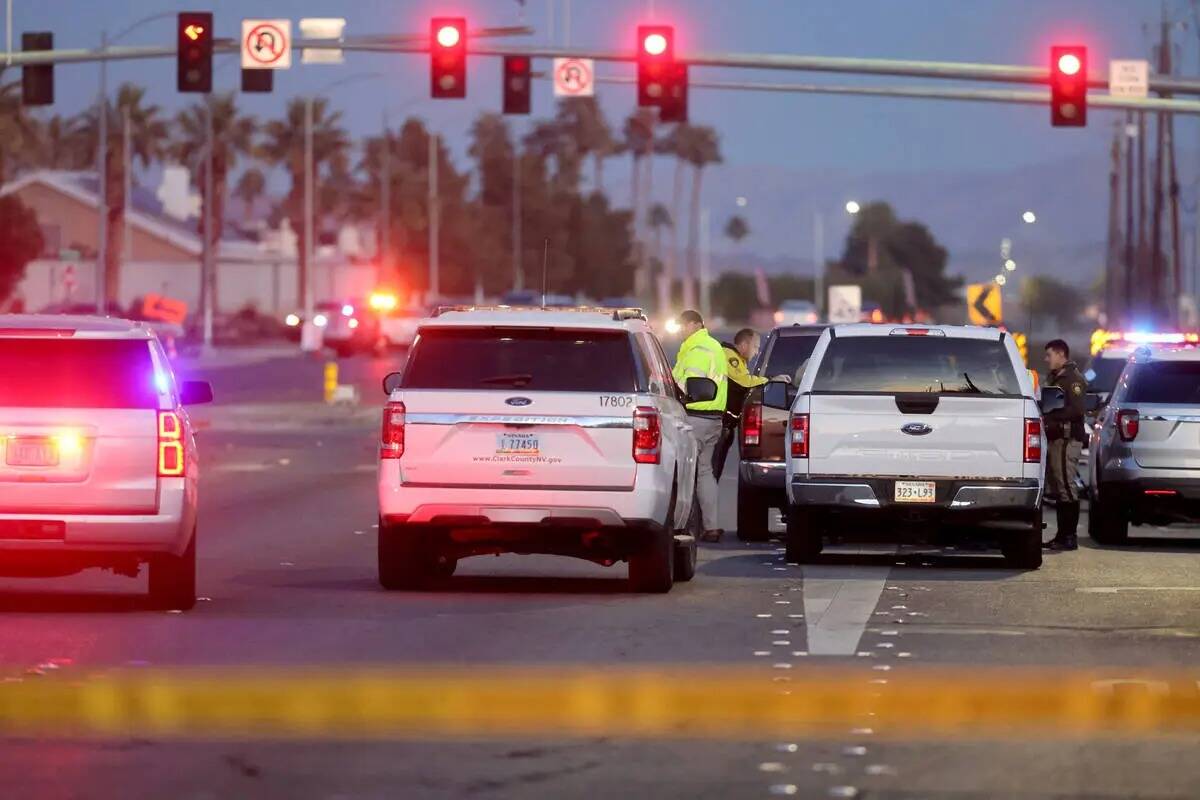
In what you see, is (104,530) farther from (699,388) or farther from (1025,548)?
(1025,548)

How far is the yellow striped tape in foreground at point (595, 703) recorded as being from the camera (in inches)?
451

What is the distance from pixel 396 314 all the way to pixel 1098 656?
76.6 m

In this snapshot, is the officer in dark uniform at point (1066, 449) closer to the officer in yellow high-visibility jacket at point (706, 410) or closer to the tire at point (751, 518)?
the tire at point (751, 518)

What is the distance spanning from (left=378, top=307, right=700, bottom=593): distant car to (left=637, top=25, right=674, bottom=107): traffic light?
24.7 m

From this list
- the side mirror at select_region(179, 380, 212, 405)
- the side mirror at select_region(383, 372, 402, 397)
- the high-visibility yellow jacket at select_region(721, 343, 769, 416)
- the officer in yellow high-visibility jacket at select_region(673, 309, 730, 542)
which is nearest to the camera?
the side mirror at select_region(383, 372, 402, 397)

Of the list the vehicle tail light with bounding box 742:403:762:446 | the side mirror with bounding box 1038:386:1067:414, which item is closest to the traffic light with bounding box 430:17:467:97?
the vehicle tail light with bounding box 742:403:762:446

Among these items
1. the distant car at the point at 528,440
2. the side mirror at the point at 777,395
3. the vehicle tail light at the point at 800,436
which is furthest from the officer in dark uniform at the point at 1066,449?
the distant car at the point at 528,440

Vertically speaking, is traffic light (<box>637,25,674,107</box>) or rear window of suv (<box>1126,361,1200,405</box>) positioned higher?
traffic light (<box>637,25,674,107</box>)

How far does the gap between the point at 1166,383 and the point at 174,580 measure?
10.6 m

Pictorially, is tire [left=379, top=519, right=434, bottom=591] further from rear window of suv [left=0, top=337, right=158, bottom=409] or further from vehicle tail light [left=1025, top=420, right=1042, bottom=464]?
vehicle tail light [left=1025, top=420, right=1042, bottom=464]

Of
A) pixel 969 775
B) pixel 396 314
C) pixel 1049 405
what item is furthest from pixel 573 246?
pixel 969 775

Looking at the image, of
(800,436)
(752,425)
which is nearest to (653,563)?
(800,436)

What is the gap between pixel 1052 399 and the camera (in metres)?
21.7

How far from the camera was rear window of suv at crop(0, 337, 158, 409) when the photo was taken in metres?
16.2
